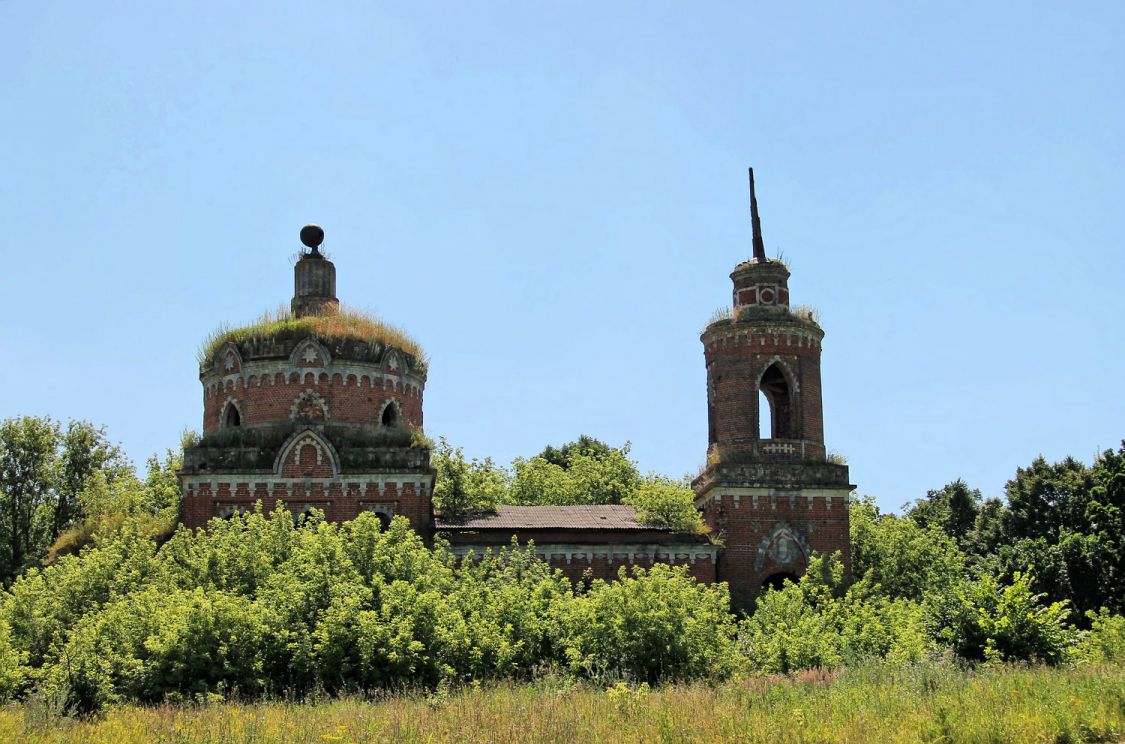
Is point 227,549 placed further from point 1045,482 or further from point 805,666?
point 1045,482

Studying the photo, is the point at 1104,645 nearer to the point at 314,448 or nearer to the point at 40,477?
the point at 314,448

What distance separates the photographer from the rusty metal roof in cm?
3203

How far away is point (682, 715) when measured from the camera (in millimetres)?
18156

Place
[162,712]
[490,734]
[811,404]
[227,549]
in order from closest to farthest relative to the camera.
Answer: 1. [490,734]
2. [162,712]
3. [227,549]
4. [811,404]

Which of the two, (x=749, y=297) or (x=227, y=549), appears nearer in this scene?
(x=227, y=549)

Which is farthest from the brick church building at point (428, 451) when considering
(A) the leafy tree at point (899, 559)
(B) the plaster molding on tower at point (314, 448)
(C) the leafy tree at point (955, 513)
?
(C) the leafy tree at point (955, 513)

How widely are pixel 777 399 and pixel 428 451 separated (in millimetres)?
11484

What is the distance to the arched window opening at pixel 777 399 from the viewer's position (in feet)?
118

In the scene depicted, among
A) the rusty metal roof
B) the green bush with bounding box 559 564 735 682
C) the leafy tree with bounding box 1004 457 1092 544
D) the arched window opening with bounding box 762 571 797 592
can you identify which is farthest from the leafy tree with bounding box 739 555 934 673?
the leafy tree with bounding box 1004 457 1092 544

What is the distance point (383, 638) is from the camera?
22844 millimetres

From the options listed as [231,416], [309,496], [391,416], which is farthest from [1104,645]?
[231,416]

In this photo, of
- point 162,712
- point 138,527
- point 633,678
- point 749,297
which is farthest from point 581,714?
point 749,297

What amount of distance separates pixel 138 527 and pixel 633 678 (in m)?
15.0

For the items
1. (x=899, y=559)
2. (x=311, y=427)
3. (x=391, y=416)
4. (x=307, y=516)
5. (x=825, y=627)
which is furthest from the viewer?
(x=899, y=559)
